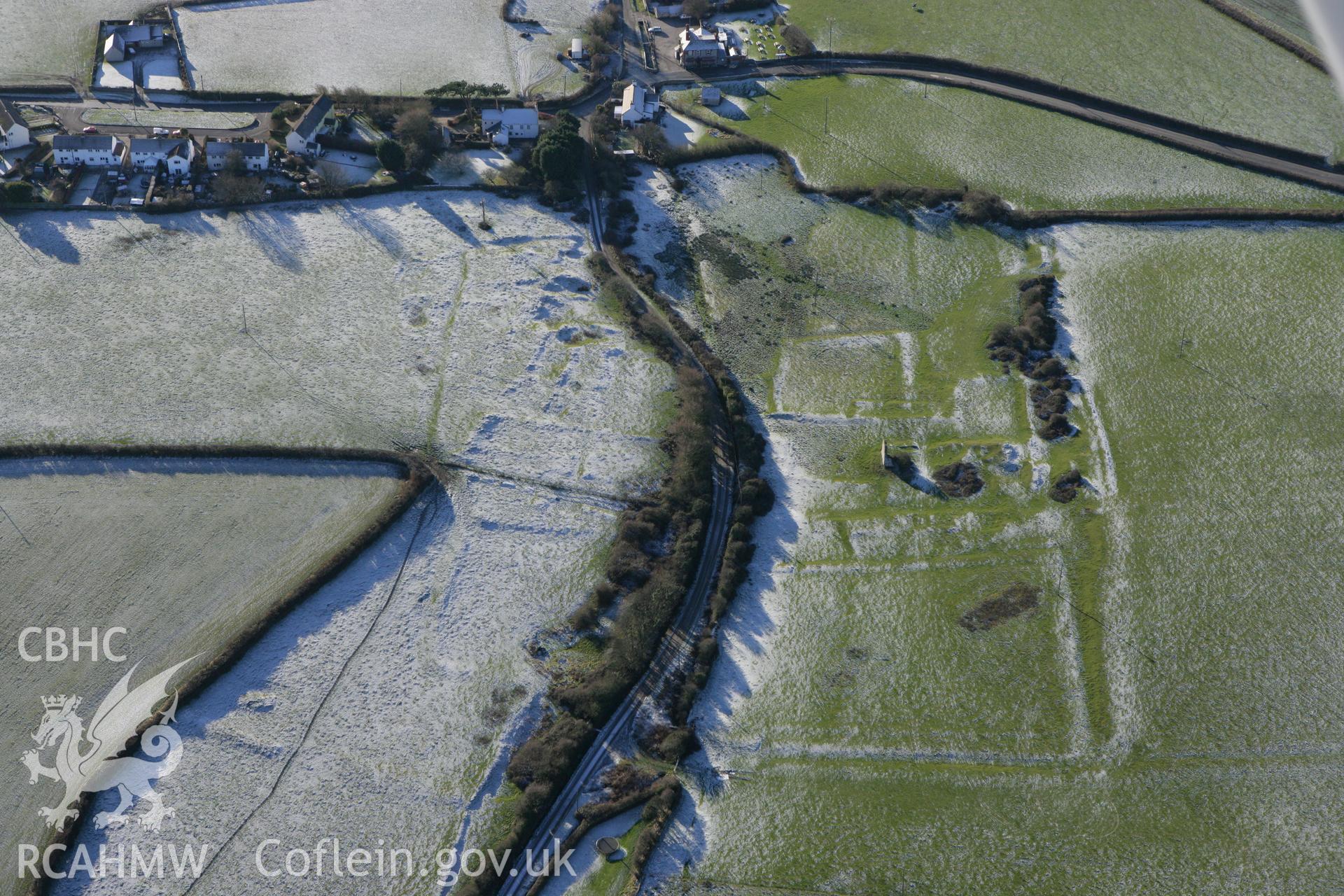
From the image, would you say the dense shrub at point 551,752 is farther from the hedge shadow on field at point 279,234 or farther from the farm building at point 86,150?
the farm building at point 86,150

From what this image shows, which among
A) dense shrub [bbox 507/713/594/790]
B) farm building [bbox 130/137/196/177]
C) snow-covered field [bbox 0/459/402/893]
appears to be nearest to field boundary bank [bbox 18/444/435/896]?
snow-covered field [bbox 0/459/402/893]

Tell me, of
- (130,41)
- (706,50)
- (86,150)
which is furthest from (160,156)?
(706,50)

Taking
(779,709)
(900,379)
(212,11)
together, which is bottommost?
(779,709)

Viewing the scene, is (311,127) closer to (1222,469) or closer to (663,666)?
(663,666)

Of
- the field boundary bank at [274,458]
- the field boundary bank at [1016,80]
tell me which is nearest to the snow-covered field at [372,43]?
the field boundary bank at [1016,80]

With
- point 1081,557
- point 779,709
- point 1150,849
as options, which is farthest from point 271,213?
point 1150,849

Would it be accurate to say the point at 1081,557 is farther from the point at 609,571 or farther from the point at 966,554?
the point at 609,571

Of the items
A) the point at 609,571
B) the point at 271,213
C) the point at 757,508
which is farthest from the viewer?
the point at 271,213
